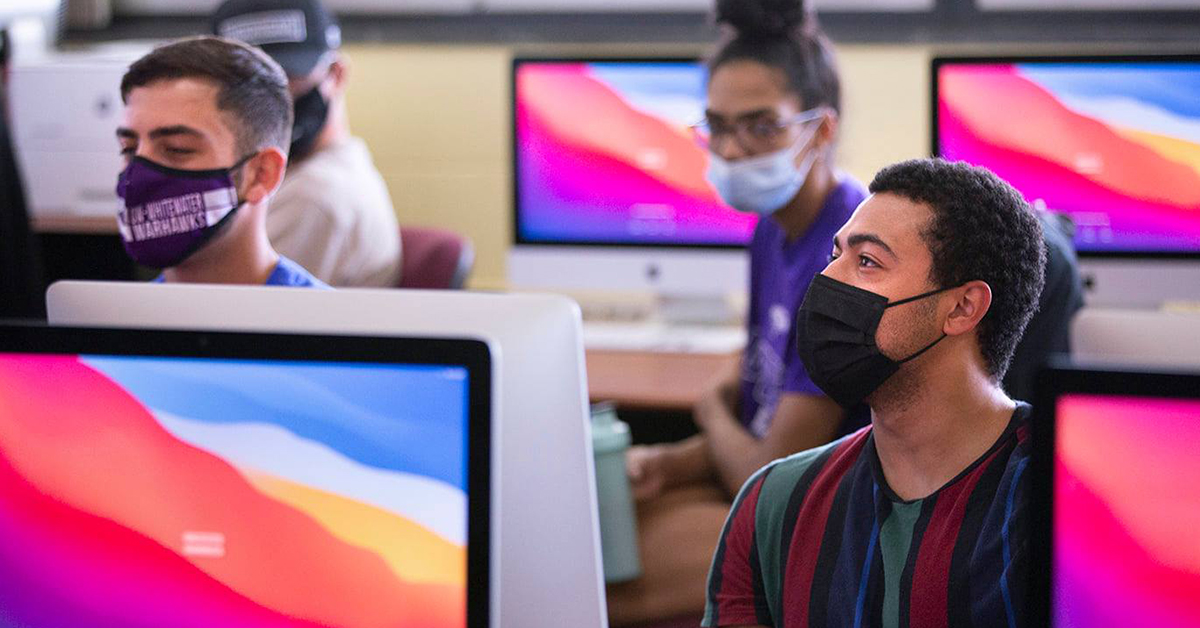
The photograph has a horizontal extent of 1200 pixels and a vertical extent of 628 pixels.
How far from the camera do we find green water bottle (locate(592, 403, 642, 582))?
196 cm

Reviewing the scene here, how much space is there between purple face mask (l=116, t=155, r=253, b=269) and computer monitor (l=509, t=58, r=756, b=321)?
1437 mm

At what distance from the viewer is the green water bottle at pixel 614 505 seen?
6.44 ft

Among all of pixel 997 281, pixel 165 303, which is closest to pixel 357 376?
pixel 165 303

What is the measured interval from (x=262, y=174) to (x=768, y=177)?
2.94 ft

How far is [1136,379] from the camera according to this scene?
891 millimetres

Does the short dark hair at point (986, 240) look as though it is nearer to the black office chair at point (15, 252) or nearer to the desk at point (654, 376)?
the desk at point (654, 376)

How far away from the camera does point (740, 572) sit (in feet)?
4.39

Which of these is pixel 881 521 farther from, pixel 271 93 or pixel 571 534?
pixel 271 93

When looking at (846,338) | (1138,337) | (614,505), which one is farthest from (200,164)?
(1138,337)

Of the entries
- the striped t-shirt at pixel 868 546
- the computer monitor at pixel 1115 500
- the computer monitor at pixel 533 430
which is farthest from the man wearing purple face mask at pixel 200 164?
the computer monitor at pixel 1115 500

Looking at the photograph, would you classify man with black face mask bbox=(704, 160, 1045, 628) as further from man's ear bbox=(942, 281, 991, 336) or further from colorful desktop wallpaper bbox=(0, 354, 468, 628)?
colorful desktop wallpaper bbox=(0, 354, 468, 628)

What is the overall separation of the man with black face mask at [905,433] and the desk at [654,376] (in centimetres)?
109

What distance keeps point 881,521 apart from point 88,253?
2910mm

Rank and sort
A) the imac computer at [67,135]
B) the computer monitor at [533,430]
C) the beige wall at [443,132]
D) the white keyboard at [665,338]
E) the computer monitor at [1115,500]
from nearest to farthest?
the computer monitor at [1115,500] < the computer monitor at [533,430] < the white keyboard at [665,338] < the imac computer at [67,135] < the beige wall at [443,132]
